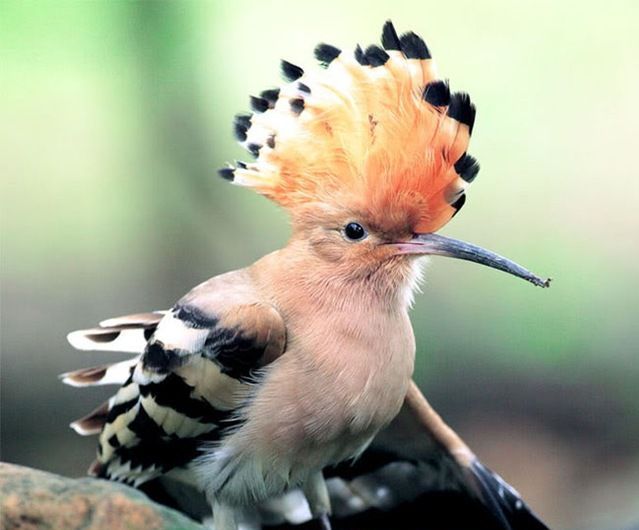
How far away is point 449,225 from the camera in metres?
1.74

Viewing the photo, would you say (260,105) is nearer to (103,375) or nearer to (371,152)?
(371,152)

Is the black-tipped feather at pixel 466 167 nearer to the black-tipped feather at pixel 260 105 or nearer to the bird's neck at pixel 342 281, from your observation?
the bird's neck at pixel 342 281

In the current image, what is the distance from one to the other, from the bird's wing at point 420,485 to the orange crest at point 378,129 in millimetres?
315

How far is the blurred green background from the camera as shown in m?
1.73

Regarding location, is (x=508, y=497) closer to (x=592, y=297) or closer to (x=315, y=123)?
(x=315, y=123)

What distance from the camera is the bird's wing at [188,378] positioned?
106 cm

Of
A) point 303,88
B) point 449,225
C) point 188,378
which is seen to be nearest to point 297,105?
point 303,88

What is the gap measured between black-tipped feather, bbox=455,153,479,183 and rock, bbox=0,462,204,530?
485 mm

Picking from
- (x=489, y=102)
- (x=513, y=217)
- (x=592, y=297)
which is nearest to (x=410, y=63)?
(x=489, y=102)

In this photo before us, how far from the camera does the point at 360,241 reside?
3.51ft

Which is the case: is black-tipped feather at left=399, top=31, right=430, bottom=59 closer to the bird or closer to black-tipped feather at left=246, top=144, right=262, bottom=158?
the bird

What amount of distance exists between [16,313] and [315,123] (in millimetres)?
1089

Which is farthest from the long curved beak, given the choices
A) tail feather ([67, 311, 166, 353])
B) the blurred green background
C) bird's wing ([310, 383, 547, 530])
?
the blurred green background

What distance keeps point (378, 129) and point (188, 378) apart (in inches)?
14.1
